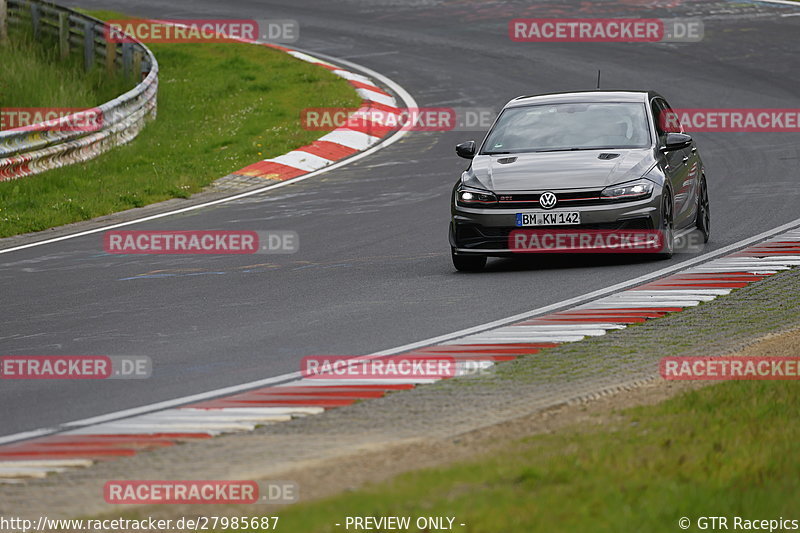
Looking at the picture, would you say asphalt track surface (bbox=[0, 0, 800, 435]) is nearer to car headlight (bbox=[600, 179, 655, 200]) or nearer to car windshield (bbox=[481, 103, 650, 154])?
car headlight (bbox=[600, 179, 655, 200])

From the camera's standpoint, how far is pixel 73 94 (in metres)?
23.8

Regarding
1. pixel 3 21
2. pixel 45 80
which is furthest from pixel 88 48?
pixel 45 80

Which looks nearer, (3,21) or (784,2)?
(3,21)

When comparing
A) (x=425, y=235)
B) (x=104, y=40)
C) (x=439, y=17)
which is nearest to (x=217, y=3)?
(x=439, y=17)

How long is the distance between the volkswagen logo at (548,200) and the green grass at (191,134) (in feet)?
22.7

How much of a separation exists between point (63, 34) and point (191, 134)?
5.89 meters


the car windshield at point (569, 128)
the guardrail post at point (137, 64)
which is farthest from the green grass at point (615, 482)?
the guardrail post at point (137, 64)

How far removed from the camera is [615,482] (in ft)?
19.0

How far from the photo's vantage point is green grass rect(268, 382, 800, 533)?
5.31 meters

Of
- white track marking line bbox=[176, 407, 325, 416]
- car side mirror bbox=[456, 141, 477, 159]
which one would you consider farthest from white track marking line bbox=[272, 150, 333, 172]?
white track marking line bbox=[176, 407, 325, 416]

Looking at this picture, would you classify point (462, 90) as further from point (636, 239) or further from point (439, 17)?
point (636, 239)

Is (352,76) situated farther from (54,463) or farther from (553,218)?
(54,463)

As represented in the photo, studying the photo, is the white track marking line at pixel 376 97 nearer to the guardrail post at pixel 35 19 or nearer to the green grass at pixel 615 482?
the guardrail post at pixel 35 19

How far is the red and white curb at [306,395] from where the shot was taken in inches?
280
